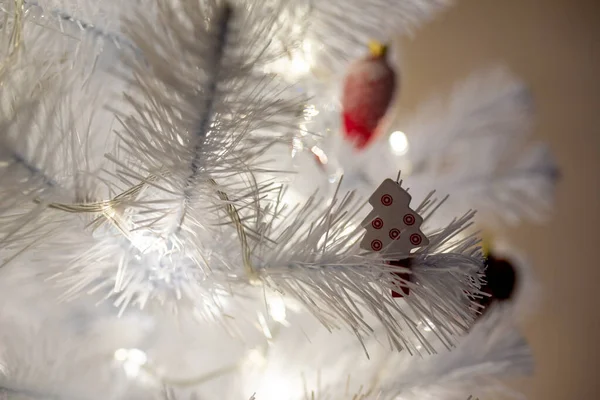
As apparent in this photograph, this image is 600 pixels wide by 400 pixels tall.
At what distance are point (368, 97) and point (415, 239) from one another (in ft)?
1.43

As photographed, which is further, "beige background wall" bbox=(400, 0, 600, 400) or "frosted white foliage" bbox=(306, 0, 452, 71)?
"beige background wall" bbox=(400, 0, 600, 400)

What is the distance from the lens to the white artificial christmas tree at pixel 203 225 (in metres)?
0.27

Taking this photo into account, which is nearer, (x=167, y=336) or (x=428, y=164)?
(x=167, y=336)

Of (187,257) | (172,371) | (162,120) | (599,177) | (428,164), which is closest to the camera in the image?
(162,120)

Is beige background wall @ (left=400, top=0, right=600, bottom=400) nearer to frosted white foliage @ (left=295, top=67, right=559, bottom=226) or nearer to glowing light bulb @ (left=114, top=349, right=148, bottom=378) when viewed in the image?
frosted white foliage @ (left=295, top=67, right=559, bottom=226)

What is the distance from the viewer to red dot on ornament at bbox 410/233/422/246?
32 cm

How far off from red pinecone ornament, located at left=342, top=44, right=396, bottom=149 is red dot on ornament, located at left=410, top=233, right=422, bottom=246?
15.5 inches

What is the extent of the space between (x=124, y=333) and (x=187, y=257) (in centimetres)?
15

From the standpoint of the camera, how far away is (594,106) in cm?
118

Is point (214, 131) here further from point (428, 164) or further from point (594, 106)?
point (594, 106)

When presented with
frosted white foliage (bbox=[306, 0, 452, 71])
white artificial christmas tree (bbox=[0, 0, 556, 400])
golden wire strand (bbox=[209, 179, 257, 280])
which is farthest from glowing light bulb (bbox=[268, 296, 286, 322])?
frosted white foliage (bbox=[306, 0, 452, 71])

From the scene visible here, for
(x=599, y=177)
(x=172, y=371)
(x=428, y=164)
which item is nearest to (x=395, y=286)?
(x=172, y=371)

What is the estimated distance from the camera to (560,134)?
1201 millimetres

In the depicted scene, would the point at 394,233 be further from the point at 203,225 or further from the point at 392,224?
the point at 203,225
